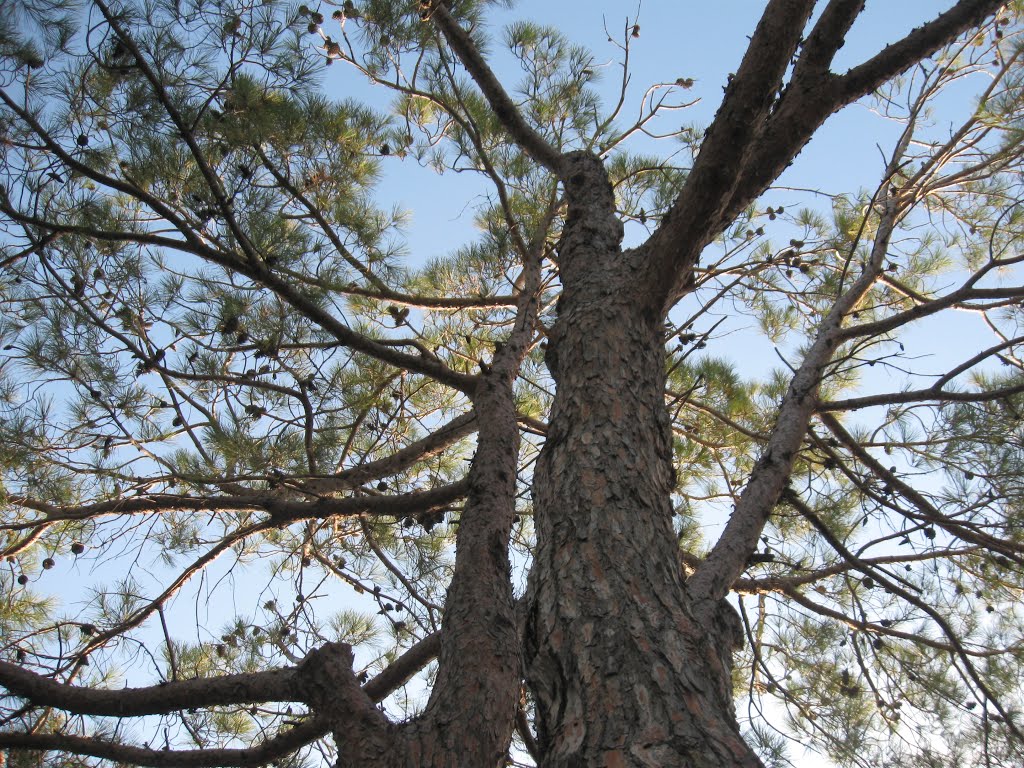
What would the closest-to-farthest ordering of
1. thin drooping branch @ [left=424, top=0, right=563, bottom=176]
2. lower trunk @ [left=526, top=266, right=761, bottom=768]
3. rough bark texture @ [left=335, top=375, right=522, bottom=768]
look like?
lower trunk @ [left=526, top=266, right=761, bottom=768]
rough bark texture @ [left=335, top=375, right=522, bottom=768]
thin drooping branch @ [left=424, top=0, right=563, bottom=176]

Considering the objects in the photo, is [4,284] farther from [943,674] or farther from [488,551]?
[943,674]

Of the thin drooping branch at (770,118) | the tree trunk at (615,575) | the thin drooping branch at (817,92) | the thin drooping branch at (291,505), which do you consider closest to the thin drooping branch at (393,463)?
the thin drooping branch at (291,505)

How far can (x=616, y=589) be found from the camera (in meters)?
1.00

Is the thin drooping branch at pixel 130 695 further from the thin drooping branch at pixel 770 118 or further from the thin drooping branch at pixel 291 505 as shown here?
the thin drooping branch at pixel 770 118

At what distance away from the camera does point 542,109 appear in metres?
3.08

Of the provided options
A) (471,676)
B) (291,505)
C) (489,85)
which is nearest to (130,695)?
(291,505)

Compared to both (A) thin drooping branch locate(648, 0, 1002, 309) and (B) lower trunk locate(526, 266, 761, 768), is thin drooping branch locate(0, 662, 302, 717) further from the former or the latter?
(A) thin drooping branch locate(648, 0, 1002, 309)

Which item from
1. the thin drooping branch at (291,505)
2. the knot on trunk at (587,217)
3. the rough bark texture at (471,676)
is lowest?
the rough bark texture at (471,676)

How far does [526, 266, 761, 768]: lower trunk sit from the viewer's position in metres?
0.81

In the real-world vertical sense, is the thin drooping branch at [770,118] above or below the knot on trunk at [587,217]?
below

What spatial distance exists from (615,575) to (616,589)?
0.03 metres

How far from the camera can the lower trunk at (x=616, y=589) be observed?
2.65 feet

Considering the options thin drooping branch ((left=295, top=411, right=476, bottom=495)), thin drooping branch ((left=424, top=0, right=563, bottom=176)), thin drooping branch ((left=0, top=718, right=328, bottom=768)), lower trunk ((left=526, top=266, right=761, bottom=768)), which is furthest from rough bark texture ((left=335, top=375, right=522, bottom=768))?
thin drooping branch ((left=424, top=0, right=563, bottom=176))

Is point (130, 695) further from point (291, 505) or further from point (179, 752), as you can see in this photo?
point (291, 505)
